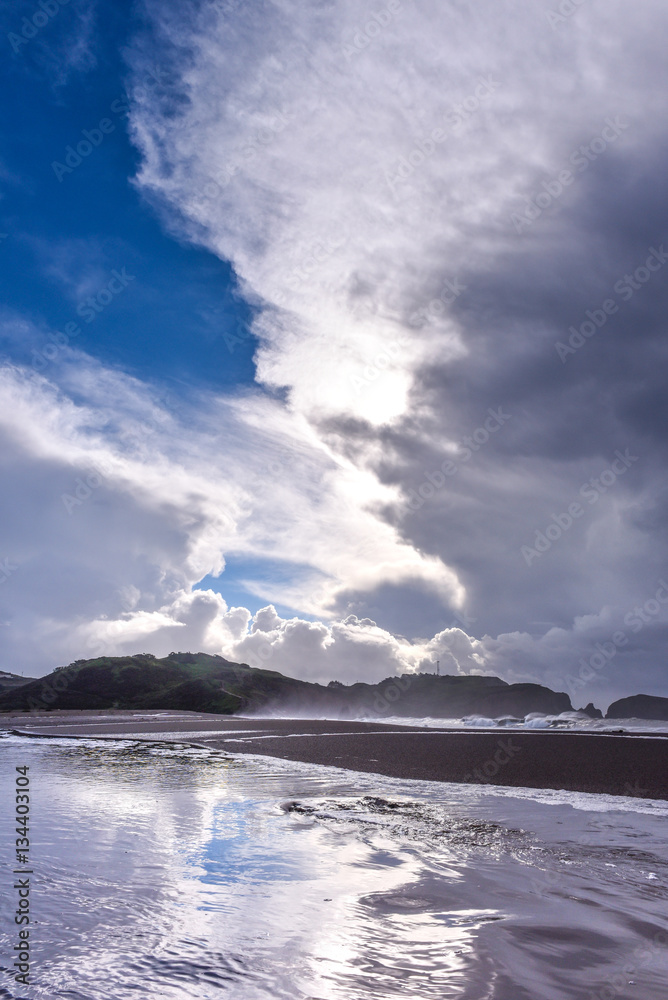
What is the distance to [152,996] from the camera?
4289 mm

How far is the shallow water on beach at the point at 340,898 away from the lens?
475 centimetres

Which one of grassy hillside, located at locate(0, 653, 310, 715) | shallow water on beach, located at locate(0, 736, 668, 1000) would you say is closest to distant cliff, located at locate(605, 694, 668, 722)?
grassy hillside, located at locate(0, 653, 310, 715)

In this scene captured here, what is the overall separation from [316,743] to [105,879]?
2547 centimetres

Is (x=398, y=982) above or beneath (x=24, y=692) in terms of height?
above

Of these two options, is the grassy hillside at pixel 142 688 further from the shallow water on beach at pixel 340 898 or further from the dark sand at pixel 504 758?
the shallow water on beach at pixel 340 898

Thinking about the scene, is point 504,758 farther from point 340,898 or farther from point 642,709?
point 642,709

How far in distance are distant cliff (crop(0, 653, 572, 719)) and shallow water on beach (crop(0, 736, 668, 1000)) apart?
119 meters

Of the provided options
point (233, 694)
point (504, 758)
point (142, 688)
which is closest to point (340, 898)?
point (504, 758)

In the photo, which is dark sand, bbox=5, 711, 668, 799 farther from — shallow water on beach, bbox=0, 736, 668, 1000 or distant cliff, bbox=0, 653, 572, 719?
distant cliff, bbox=0, 653, 572, 719

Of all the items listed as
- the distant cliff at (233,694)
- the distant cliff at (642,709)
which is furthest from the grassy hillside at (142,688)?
the distant cliff at (642,709)

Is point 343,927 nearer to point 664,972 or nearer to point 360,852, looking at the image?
point 664,972

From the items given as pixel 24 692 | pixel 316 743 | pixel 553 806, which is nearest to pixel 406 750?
pixel 316 743

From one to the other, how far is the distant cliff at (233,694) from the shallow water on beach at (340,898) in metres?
119

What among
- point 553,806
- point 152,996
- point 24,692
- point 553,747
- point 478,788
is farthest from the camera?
point 24,692
